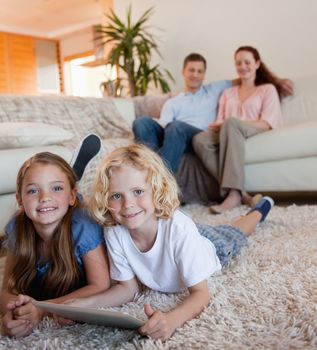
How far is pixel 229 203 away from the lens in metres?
2.03

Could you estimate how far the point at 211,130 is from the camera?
2281 millimetres

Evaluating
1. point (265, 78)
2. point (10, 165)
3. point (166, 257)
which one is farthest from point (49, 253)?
point (265, 78)

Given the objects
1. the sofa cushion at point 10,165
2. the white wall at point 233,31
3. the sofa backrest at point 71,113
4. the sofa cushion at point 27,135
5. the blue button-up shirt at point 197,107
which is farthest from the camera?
the white wall at point 233,31

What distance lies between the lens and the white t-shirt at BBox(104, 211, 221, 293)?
85 cm

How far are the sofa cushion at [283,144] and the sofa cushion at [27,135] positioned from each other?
3.21 ft

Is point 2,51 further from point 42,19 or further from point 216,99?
point 216,99

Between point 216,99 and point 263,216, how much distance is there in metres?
1.25

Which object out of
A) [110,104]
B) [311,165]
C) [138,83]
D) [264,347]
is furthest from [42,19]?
[264,347]

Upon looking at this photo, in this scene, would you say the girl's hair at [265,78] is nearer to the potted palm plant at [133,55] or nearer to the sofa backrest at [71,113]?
the sofa backrest at [71,113]

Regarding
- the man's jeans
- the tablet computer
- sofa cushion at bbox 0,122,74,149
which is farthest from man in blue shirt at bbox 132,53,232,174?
the tablet computer

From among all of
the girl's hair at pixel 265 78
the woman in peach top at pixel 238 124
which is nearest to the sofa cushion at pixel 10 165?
the woman in peach top at pixel 238 124

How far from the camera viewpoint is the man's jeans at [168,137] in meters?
2.21

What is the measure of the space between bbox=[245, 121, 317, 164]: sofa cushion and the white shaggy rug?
3.14 feet

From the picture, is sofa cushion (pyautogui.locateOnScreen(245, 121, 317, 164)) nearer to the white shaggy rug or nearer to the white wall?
the white shaggy rug
